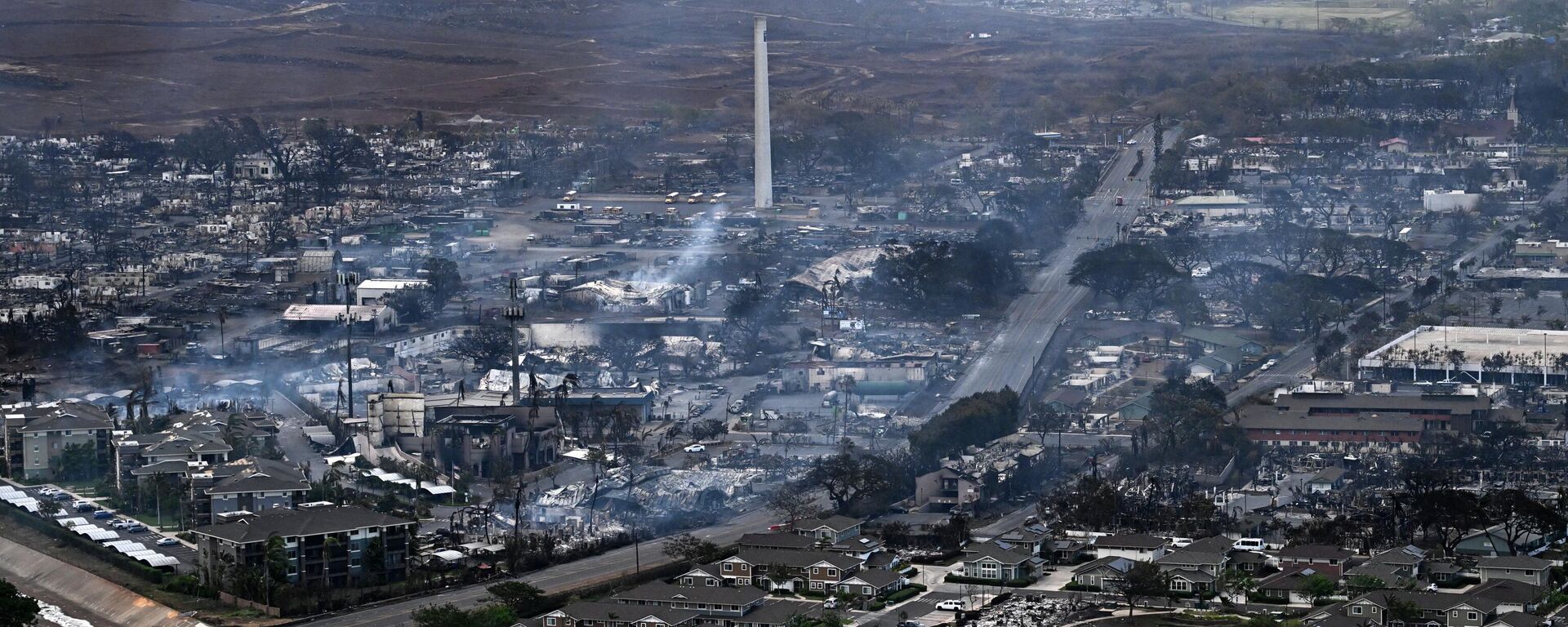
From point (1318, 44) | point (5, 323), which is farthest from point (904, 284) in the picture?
point (1318, 44)

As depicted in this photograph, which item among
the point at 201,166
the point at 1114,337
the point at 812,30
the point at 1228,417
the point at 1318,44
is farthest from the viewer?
the point at 812,30

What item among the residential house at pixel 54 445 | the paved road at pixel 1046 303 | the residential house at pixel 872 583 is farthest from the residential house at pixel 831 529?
the residential house at pixel 54 445

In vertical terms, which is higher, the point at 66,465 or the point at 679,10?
the point at 679,10

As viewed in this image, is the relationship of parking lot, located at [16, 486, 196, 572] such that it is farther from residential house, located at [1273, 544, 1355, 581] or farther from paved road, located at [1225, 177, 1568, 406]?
paved road, located at [1225, 177, 1568, 406]

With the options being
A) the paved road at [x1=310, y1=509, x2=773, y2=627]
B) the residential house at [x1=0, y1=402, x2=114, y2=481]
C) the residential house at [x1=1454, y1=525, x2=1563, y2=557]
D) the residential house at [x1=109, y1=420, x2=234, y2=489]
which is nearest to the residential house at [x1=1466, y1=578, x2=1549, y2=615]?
the residential house at [x1=1454, y1=525, x2=1563, y2=557]

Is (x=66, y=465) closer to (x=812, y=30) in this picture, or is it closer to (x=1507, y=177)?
(x=1507, y=177)

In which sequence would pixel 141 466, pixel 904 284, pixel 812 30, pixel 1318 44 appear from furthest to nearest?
pixel 812 30 → pixel 1318 44 → pixel 904 284 → pixel 141 466

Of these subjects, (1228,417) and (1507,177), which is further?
(1507,177)
